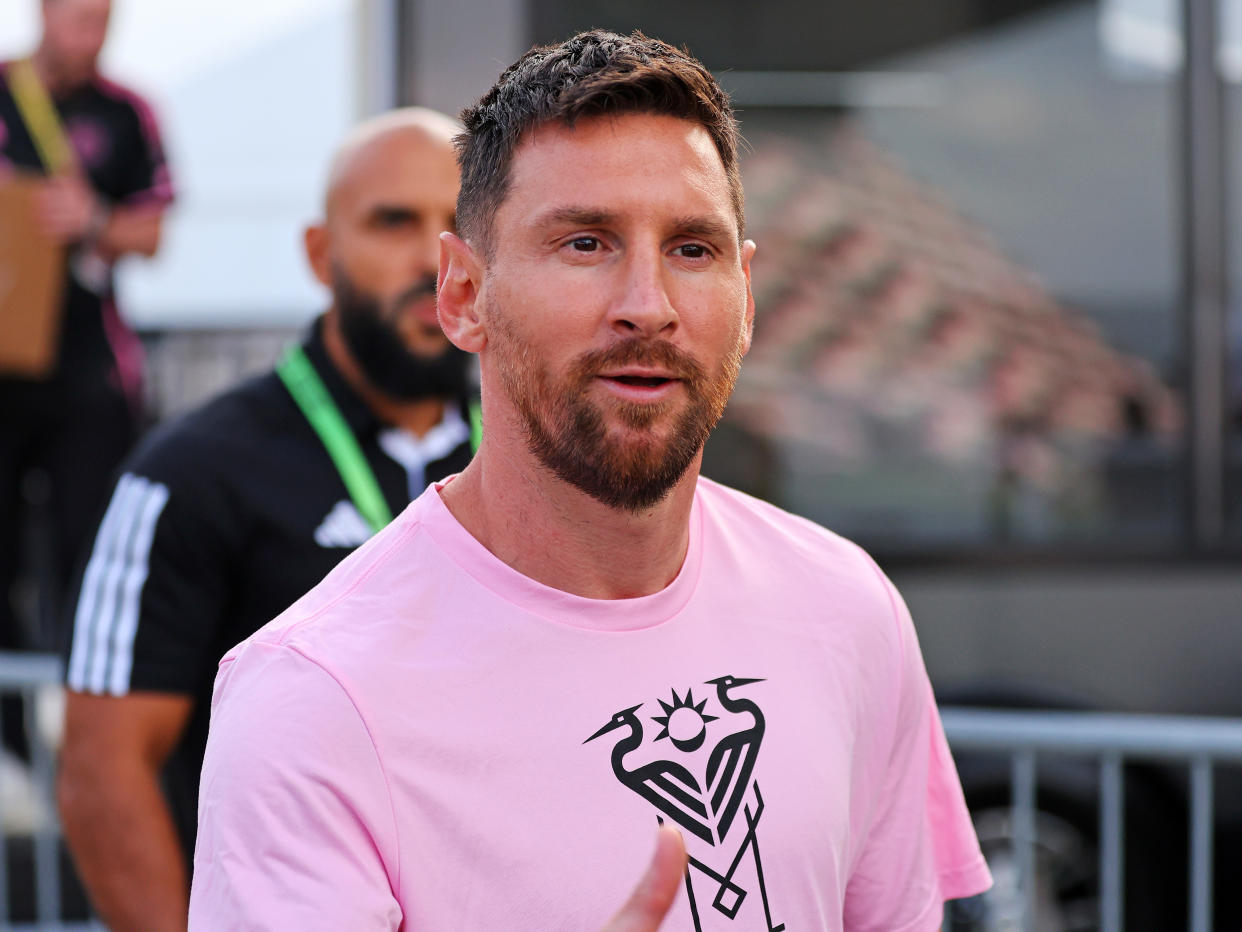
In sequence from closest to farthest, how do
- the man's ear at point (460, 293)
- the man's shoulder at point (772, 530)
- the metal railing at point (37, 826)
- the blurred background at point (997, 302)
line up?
the man's ear at point (460, 293) → the man's shoulder at point (772, 530) → the metal railing at point (37, 826) → the blurred background at point (997, 302)

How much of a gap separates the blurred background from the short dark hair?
9.11ft

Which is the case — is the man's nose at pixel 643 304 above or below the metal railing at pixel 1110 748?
above

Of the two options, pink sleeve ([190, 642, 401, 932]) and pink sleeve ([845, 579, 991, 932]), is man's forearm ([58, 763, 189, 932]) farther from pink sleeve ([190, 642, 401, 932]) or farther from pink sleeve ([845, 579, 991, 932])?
pink sleeve ([845, 579, 991, 932])

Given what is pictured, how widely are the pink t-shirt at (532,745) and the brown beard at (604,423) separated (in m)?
0.10

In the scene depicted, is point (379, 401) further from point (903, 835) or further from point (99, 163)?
point (99, 163)

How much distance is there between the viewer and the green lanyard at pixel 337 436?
256cm

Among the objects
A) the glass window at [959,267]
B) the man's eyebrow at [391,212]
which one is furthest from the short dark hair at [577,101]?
the glass window at [959,267]

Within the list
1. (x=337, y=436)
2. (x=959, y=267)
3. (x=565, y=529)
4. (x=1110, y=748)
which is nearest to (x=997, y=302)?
(x=959, y=267)

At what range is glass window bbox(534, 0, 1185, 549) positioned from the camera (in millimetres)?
4406

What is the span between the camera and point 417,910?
1395mm

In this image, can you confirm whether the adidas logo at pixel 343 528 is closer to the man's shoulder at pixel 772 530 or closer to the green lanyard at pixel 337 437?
the green lanyard at pixel 337 437

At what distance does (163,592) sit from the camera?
2.48 m

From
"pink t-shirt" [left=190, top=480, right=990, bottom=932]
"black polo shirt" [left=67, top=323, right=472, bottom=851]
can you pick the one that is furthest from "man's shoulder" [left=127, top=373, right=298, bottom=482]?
"pink t-shirt" [left=190, top=480, right=990, bottom=932]

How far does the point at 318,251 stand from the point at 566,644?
65.8 inches
